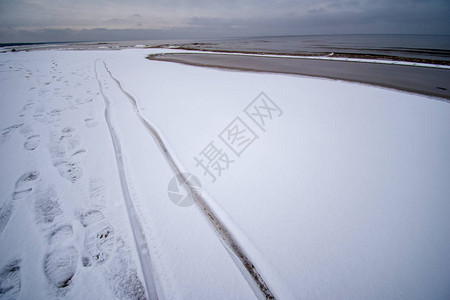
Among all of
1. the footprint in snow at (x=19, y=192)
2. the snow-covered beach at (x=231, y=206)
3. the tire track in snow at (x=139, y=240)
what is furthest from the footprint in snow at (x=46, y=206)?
the tire track in snow at (x=139, y=240)

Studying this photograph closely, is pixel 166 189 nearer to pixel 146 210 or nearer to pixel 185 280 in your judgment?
pixel 146 210

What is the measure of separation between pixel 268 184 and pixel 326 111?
90.9 inches

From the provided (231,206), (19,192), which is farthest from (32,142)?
(231,206)

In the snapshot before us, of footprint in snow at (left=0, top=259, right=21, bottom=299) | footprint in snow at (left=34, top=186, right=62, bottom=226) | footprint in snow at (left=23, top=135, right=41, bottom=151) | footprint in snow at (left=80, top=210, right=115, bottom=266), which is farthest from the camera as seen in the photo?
footprint in snow at (left=23, top=135, right=41, bottom=151)

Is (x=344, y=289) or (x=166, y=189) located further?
(x=166, y=189)

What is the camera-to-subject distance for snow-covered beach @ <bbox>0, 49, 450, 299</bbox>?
1154mm

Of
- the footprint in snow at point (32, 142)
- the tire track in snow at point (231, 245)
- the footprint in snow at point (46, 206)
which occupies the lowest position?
the tire track in snow at point (231, 245)

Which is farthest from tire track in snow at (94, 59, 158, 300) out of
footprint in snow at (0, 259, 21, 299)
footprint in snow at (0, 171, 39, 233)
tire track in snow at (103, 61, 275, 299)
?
footprint in snow at (0, 171, 39, 233)

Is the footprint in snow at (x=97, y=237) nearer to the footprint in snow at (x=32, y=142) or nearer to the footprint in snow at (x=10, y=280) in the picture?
the footprint in snow at (x=10, y=280)

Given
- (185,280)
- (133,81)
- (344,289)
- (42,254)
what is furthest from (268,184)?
(133,81)

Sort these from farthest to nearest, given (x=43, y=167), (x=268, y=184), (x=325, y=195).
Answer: (x=43, y=167) → (x=268, y=184) → (x=325, y=195)

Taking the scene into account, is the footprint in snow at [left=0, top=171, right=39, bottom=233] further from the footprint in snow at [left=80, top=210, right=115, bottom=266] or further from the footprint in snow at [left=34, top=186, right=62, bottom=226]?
the footprint in snow at [left=80, top=210, right=115, bottom=266]

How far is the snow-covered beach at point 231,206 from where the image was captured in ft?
3.79

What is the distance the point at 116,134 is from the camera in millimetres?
2781
